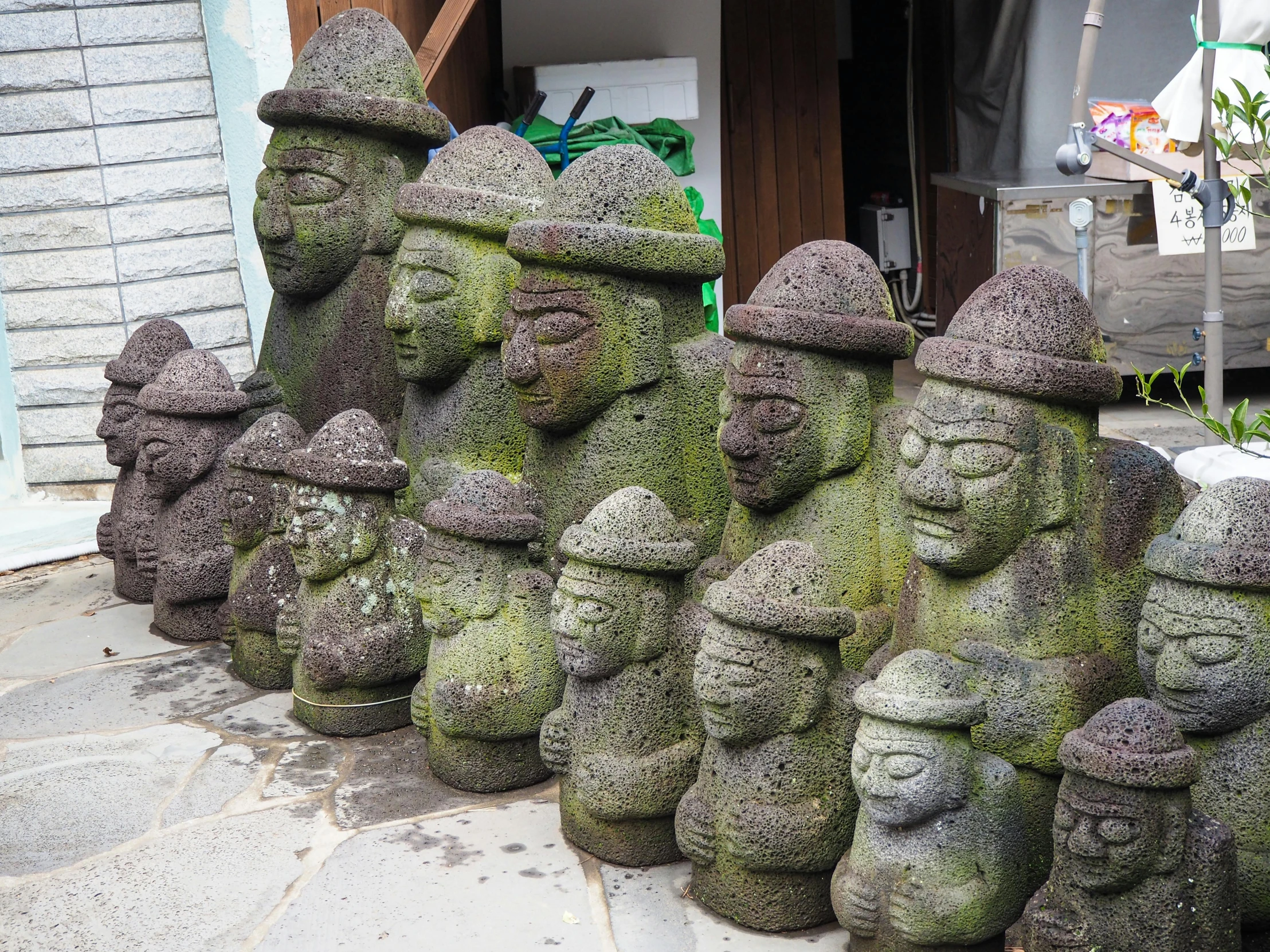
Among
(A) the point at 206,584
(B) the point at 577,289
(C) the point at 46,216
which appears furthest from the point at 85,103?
(B) the point at 577,289

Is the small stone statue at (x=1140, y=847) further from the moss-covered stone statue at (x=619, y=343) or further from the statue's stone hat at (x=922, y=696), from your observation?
the moss-covered stone statue at (x=619, y=343)

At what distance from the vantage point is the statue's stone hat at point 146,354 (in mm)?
5844

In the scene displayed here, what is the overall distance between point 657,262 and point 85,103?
416 cm

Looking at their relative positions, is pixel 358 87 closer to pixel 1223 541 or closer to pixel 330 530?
pixel 330 530

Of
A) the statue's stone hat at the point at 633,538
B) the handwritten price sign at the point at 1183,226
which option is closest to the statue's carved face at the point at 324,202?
the statue's stone hat at the point at 633,538

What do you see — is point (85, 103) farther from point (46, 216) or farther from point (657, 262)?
point (657, 262)

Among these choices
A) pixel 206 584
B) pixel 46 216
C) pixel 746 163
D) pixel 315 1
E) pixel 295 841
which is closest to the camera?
pixel 295 841

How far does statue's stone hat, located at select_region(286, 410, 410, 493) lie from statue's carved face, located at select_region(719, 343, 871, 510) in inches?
48.3

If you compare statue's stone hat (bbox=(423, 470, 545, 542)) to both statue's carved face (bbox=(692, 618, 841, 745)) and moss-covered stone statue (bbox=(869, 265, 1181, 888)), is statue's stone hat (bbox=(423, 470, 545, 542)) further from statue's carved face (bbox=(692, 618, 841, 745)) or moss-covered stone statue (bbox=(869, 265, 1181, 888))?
moss-covered stone statue (bbox=(869, 265, 1181, 888))

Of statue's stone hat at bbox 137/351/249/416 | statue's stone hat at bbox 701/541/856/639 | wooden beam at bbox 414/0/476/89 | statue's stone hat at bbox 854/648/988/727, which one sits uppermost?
wooden beam at bbox 414/0/476/89

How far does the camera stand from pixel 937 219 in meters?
9.12

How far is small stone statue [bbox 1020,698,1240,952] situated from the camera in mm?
2631

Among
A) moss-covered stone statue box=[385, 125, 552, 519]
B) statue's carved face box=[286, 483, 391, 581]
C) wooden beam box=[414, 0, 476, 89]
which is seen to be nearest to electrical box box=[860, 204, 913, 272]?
wooden beam box=[414, 0, 476, 89]

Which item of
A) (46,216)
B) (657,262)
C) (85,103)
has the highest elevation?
(85,103)
